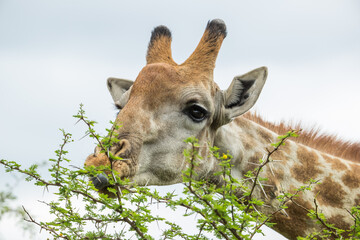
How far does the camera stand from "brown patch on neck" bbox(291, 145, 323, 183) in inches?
289

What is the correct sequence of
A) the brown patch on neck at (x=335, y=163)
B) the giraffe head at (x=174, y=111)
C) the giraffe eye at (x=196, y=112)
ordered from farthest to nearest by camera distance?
the brown patch on neck at (x=335, y=163)
the giraffe eye at (x=196, y=112)
the giraffe head at (x=174, y=111)

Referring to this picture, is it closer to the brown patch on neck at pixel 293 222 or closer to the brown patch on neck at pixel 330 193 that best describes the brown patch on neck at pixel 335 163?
the brown patch on neck at pixel 330 193

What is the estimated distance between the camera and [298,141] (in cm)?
841

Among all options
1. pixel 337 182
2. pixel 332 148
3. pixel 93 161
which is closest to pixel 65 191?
pixel 93 161

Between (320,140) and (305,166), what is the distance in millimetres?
1320

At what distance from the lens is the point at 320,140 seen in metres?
8.57

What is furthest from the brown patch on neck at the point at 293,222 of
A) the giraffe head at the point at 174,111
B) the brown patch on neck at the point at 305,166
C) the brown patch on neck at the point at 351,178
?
the giraffe head at the point at 174,111

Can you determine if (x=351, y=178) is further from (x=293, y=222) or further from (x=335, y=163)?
(x=293, y=222)

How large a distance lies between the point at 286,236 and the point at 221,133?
2.07m

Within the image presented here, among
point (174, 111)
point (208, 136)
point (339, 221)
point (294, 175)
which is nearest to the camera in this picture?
point (174, 111)

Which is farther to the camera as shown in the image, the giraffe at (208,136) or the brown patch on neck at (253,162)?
the brown patch on neck at (253,162)

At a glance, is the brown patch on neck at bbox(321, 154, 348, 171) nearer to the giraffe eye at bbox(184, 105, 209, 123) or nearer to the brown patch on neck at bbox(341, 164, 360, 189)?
the brown patch on neck at bbox(341, 164, 360, 189)

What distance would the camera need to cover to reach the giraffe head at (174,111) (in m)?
6.05

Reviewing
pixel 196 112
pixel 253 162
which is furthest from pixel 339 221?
pixel 196 112
